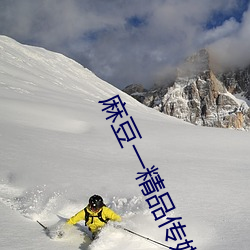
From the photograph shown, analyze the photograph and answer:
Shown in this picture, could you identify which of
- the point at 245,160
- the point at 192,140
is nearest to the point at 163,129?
the point at 192,140

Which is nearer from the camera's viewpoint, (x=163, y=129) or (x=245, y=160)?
(x=245, y=160)

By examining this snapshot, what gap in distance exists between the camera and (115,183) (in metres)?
8.04

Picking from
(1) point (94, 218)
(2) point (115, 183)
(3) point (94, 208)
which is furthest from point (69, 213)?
(2) point (115, 183)

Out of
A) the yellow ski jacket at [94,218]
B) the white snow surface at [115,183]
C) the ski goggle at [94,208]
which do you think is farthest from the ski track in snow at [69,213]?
the ski goggle at [94,208]

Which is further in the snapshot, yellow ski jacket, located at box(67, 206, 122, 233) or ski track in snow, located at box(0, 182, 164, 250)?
yellow ski jacket, located at box(67, 206, 122, 233)

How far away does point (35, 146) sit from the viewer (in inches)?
425

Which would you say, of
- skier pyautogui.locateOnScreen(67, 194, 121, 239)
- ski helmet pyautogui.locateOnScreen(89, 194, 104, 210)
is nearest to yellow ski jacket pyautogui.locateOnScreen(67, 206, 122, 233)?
skier pyautogui.locateOnScreen(67, 194, 121, 239)

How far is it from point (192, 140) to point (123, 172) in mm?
5947

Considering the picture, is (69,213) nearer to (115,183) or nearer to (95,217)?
(95,217)

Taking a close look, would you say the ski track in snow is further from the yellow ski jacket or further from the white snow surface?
the yellow ski jacket

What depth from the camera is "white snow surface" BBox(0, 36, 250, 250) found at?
5.54m

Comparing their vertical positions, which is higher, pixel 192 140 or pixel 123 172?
pixel 192 140

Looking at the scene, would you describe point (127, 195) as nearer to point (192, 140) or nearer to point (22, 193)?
point (22, 193)

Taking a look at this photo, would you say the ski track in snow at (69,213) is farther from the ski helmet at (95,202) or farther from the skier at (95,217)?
the ski helmet at (95,202)
